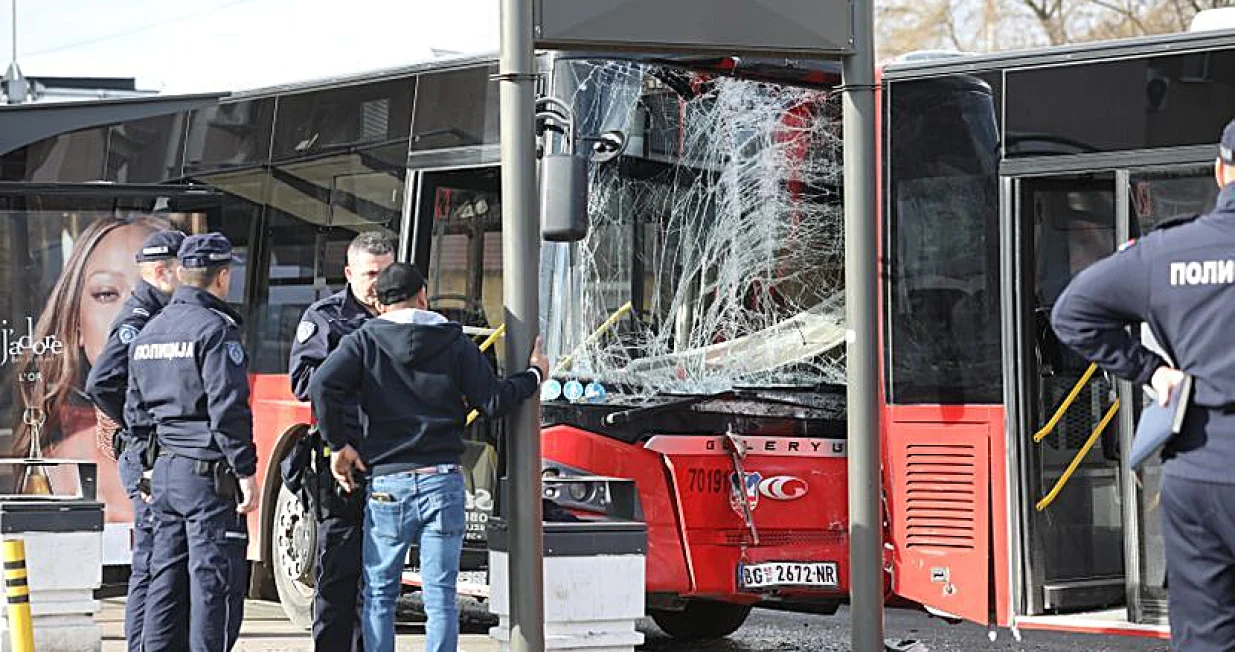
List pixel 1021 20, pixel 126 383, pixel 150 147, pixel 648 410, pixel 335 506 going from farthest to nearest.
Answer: pixel 1021 20
pixel 150 147
pixel 648 410
pixel 126 383
pixel 335 506

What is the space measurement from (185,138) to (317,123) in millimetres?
1274

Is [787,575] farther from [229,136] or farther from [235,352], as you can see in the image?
[229,136]

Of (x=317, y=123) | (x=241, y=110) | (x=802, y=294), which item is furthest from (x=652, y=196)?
(x=241, y=110)

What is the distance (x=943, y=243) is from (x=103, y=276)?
5.44 metres

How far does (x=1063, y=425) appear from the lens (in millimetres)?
9438

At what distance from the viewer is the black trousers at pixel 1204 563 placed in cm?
521

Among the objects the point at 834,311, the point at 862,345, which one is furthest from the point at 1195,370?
the point at 834,311

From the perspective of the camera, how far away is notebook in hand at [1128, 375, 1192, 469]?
5.34 meters

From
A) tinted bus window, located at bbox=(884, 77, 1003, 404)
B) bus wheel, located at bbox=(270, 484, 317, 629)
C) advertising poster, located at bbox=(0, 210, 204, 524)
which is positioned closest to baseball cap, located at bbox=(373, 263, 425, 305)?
tinted bus window, located at bbox=(884, 77, 1003, 404)

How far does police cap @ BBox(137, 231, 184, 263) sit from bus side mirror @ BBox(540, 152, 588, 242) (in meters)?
2.30

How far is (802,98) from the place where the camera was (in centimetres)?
989

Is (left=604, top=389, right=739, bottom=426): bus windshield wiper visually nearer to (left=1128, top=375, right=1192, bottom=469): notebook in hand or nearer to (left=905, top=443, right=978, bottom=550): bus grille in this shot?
(left=905, top=443, right=978, bottom=550): bus grille

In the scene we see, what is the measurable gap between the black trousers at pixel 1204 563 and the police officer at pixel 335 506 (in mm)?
3868

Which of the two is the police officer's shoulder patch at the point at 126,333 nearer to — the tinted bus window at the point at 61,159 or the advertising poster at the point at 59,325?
the advertising poster at the point at 59,325
